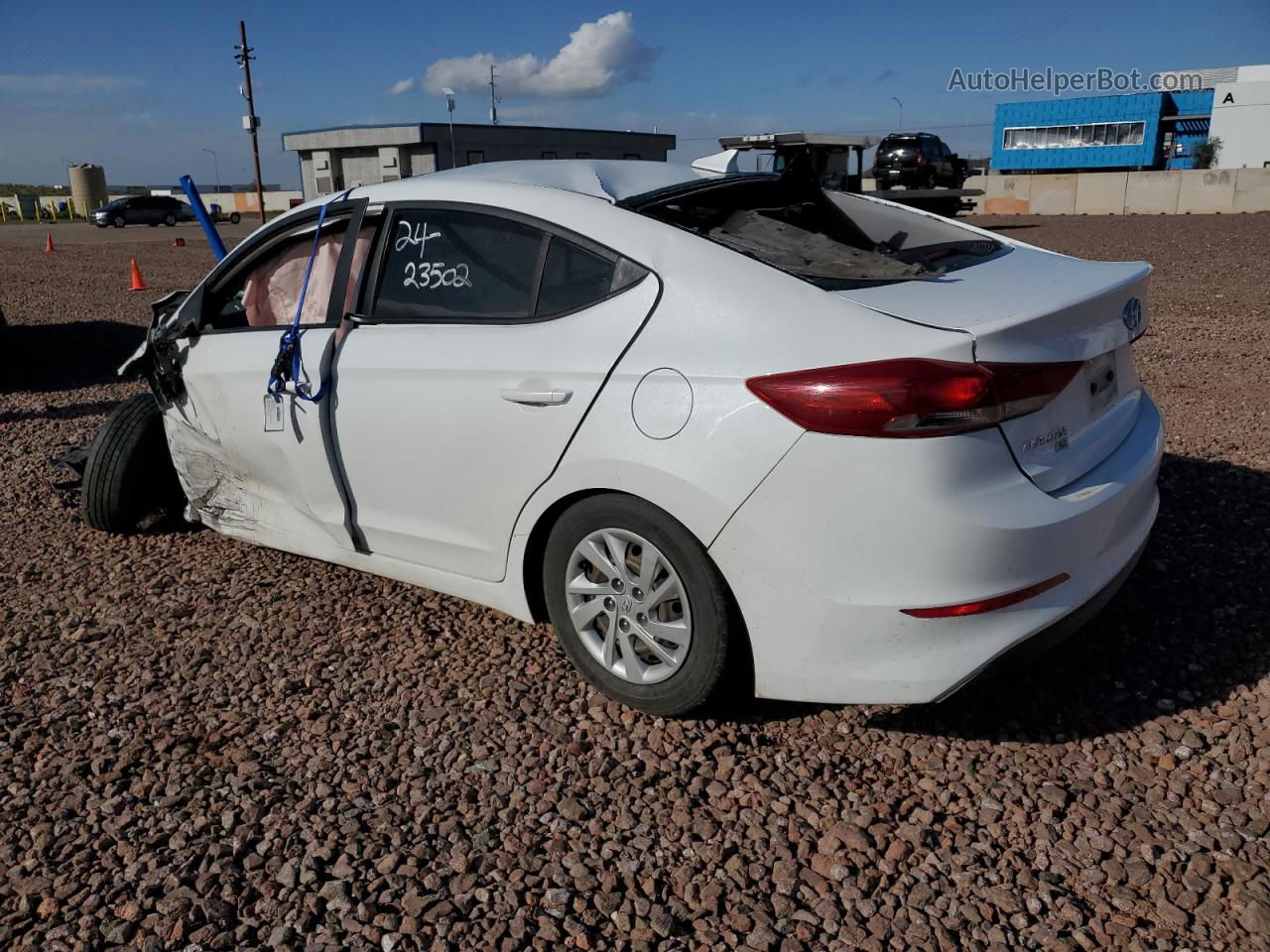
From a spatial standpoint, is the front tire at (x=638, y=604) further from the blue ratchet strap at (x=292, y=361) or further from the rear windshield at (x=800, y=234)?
the blue ratchet strap at (x=292, y=361)

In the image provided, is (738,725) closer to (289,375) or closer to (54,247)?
(289,375)

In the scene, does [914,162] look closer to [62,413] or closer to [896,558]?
[62,413]

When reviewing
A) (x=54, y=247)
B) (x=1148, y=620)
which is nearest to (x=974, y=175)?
(x=54, y=247)

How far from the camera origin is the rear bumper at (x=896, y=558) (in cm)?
254

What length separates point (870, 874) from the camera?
2.53m

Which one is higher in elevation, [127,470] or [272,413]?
[272,413]

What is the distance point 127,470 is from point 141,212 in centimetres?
4585

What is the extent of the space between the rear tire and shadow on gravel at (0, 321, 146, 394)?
15.2 feet

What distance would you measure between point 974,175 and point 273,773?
143 ft

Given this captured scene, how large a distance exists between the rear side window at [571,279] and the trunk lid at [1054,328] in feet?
2.40

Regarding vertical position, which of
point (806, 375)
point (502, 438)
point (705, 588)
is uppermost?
point (806, 375)

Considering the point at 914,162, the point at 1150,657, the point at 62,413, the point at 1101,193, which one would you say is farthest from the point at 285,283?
the point at 1101,193

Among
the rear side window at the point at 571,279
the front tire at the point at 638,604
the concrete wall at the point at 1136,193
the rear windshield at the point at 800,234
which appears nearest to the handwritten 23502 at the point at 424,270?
the rear side window at the point at 571,279

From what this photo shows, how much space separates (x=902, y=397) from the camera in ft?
8.24
